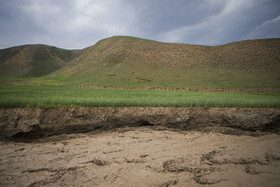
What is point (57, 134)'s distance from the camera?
24.3ft

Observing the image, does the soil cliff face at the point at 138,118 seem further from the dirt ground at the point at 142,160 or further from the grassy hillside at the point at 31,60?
the grassy hillside at the point at 31,60

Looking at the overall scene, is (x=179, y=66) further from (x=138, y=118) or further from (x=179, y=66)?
(x=138, y=118)

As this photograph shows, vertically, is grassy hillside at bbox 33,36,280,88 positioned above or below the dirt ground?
above

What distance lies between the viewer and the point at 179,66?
5041cm

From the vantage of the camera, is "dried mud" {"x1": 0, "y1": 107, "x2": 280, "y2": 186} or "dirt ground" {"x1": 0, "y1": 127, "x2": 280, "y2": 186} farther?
"dried mud" {"x1": 0, "y1": 107, "x2": 280, "y2": 186}

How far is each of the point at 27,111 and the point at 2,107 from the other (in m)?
1.34

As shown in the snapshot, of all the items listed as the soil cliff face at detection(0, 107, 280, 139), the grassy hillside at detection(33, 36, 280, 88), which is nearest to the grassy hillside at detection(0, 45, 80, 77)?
the grassy hillside at detection(33, 36, 280, 88)

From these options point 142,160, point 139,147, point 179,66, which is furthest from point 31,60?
point 142,160

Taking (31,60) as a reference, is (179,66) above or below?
below

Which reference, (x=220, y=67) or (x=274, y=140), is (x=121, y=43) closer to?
(x=220, y=67)

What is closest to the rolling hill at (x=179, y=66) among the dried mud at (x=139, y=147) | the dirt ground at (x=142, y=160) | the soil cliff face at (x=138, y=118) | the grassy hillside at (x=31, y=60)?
the soil cliff face at (x=138, y=118)

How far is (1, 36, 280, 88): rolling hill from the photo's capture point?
38.2 m

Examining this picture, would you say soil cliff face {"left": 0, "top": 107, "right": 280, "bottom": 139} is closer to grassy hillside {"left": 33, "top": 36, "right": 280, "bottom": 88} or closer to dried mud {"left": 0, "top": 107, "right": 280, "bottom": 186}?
dried mud {"left": 0, "top": 107, "right": 280, "bottom": 186}

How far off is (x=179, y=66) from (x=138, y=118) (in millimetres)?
45059
